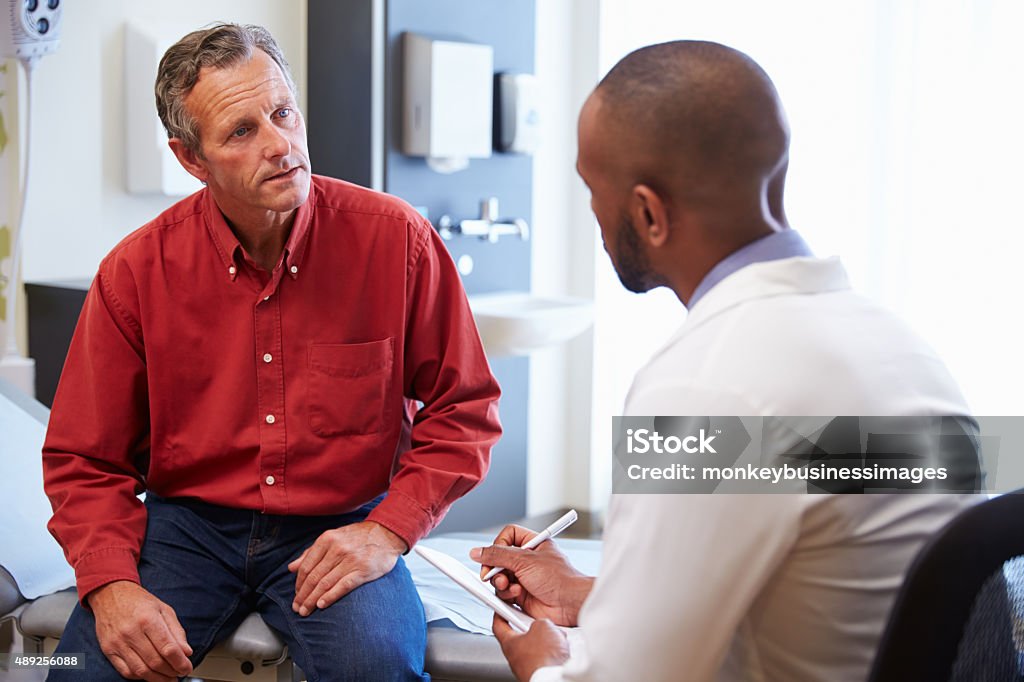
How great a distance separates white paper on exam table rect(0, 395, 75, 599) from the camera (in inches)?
62.6

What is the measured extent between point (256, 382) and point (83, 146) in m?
1.20

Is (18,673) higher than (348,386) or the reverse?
the reverse

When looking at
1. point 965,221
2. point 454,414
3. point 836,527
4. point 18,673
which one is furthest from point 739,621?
point 965,221

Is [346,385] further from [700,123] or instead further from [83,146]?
[83,146]

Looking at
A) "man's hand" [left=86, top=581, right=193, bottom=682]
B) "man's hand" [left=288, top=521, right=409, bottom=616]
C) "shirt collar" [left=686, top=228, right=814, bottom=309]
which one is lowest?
"man's hand" [left=86, top=581, right=193, bottom=682]

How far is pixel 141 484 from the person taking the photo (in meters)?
1.57

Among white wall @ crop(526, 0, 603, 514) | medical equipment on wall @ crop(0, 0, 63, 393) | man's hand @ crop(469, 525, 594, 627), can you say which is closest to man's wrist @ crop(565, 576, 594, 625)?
man's hand @ crop(469, 525, 594, 627)

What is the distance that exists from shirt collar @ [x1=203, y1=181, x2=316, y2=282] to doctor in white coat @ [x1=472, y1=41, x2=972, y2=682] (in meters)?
0.67

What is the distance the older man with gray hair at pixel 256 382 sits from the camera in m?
1.48

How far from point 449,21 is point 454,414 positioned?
172 cm

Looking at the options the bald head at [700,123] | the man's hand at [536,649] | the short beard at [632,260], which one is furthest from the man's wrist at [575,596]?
the bald head at [700,123]

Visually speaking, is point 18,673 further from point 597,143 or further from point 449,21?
point 449,21

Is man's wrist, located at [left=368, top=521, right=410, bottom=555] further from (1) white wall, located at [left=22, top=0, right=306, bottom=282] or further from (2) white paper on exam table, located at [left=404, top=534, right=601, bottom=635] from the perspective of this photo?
(1) white wall, located at [left=22, top=0, right=306, bottom=282]

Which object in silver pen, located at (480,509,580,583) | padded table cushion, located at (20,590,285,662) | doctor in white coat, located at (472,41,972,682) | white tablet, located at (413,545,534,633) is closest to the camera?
doctor in white coat, located at (472,41,972,682)
